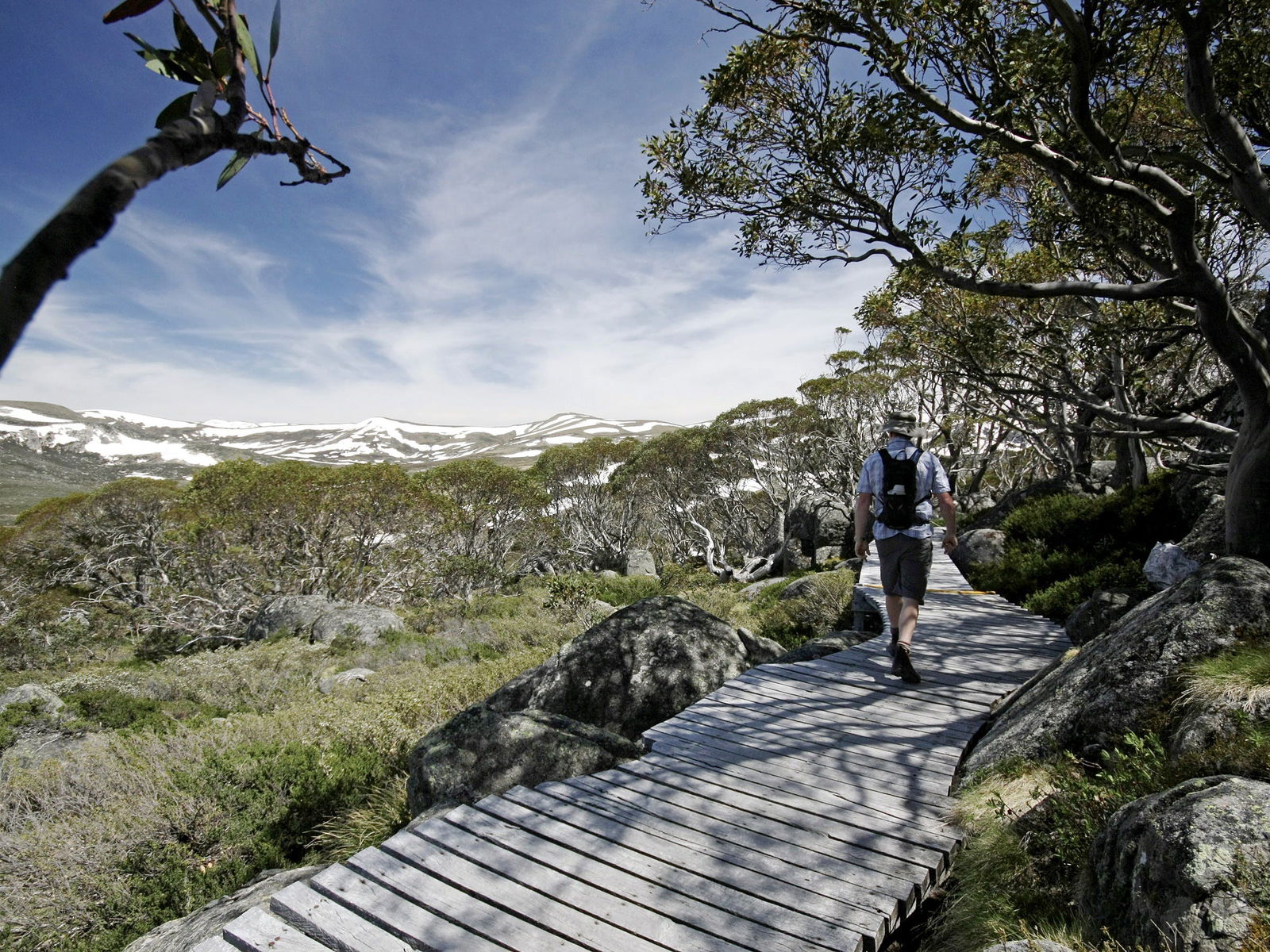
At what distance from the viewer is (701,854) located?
3.08 metres

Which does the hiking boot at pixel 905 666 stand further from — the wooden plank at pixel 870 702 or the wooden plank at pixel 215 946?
the wooden plank at pixel 215 946

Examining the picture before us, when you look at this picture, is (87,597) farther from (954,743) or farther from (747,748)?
Answer: (954,743)

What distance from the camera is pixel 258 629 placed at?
15531 millimetres

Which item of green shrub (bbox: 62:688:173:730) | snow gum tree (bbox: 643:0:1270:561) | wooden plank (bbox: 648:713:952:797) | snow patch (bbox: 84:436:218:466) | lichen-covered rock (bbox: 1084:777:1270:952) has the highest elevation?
snow patch (bbox: 84:436:218:466)

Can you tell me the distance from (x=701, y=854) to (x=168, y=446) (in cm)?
18978

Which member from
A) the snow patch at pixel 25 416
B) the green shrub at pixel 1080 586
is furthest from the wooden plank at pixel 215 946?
the snow patch at pixel 25 416

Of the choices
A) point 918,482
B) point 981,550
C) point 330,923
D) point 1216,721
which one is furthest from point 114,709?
point 981,550

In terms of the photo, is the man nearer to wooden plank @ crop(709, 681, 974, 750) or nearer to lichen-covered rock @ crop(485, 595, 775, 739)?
wooden plank @ crop(709, 681, 974, 750)

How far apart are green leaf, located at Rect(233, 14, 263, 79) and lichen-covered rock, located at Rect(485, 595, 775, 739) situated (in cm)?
573

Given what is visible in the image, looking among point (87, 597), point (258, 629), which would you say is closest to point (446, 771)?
point (258, 629)

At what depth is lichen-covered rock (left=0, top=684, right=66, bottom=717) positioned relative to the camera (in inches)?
357

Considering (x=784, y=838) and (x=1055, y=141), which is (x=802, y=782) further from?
(x=1055, y=141)

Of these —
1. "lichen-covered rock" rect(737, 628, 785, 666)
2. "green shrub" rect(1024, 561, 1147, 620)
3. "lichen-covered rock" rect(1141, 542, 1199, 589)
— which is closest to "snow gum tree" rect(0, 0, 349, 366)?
"lichen-covered rock" rect(737, 628, 785, 666)

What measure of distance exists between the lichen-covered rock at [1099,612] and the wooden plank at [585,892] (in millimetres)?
5132
